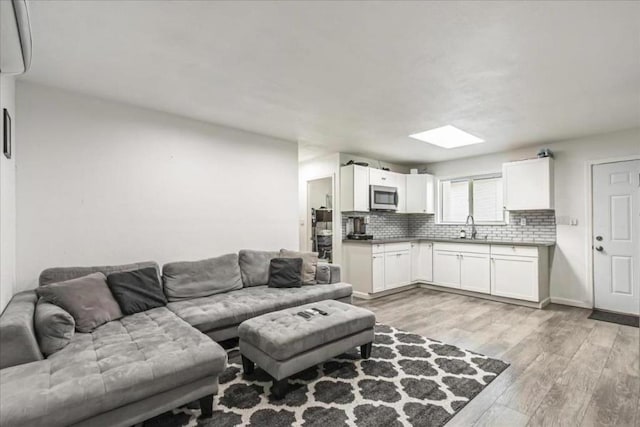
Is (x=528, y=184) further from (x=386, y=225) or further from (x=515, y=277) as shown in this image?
(x=386, y=225)

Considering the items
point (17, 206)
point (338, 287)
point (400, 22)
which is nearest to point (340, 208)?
point (338, 287)

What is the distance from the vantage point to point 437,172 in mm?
6207

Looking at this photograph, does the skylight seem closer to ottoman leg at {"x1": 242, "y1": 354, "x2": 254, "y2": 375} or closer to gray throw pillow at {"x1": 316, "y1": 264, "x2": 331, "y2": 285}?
gray throw pillow at {"x1": 316, "y1": 264, "x2": 331, "y2": 285}

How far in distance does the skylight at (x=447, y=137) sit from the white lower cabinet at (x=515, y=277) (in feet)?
6.11

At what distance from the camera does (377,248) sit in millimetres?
5074

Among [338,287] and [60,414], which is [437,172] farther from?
[60,414]

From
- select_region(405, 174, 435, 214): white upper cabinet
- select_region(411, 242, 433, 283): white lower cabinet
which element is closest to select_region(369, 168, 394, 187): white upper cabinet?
select_region(405, 174, 435, 214): white upper cabinet

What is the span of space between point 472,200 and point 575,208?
1.55 metres

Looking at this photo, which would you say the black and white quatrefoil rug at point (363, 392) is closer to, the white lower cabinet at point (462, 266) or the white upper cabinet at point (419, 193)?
the white lower cabinet at point (462, 266)

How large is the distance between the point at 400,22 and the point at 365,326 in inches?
90.8

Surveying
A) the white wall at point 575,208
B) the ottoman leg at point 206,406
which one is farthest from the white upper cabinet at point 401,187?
the ottoman leg at point 206,406

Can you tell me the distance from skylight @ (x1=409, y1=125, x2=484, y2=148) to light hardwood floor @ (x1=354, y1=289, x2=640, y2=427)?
2463mm

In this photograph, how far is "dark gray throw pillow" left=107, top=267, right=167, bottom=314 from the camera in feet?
8.73

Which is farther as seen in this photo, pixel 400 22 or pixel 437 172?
pixel 437 172
